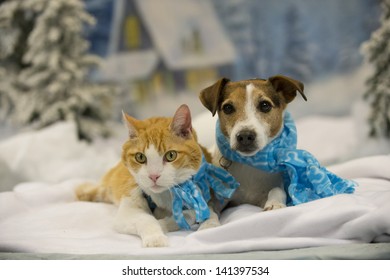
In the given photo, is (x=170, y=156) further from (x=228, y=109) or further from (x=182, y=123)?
(x=228, y=109)

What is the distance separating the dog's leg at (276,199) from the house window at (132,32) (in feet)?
6.25

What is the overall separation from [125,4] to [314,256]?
2411mm

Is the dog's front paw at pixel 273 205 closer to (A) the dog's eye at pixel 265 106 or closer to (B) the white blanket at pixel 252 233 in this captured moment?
(B) the white blanket at pixel 252 233

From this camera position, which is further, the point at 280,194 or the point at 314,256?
the point at 280,194

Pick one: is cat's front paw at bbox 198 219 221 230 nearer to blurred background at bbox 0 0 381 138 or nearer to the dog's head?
the dog's head

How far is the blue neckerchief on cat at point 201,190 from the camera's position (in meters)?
1.33

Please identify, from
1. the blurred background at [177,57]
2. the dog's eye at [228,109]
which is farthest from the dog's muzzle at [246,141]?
the blurred background at [177,57]

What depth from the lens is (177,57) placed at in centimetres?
303

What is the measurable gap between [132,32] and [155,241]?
212 cm

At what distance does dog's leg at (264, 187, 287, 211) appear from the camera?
136cm

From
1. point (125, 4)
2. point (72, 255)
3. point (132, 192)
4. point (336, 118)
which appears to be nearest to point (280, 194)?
point (132, 192)

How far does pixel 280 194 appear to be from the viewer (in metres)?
1.42

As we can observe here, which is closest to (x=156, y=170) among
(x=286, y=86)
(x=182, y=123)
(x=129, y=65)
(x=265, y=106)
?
(x=182, y=123)
